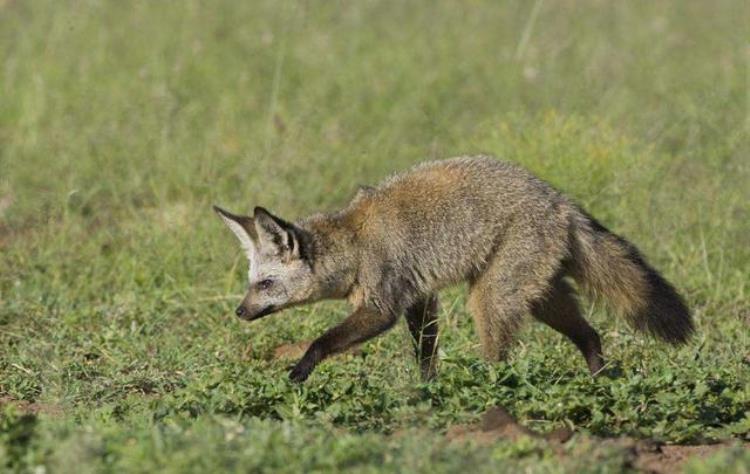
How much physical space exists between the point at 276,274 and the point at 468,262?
0.98 m

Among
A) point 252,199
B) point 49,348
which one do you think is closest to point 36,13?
point 252,199

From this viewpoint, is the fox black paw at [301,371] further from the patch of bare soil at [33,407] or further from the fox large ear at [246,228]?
the patch of bare soil at [33,407]

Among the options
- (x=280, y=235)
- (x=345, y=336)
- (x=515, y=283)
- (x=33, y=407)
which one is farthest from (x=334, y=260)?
(x=33, y=407)

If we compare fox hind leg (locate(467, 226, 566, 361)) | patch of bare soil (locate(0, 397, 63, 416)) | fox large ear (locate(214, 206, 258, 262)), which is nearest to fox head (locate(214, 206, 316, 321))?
fox large ear (locate(214, 206, 258, 262))

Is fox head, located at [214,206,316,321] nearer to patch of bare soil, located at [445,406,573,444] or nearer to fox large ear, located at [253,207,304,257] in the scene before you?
fox large ear, located at [253,207,304,257]

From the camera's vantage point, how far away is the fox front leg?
6.43 metres

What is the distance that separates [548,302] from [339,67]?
5452 mm

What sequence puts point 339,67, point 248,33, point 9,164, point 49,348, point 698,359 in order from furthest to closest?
point 248,33, point 339,67, point 9,164, point 49,348, point 698,359

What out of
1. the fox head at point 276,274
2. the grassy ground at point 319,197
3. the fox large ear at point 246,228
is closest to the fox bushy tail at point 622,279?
the grassy ground at point 319,197

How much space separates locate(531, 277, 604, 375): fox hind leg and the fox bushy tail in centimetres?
12

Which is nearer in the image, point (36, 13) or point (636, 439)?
point (636, 439)

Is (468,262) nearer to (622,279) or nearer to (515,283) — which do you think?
(515,283)

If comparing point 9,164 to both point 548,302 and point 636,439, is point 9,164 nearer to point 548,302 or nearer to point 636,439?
point 548,302

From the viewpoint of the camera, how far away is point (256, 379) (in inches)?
236
